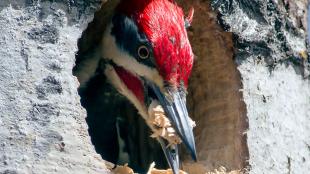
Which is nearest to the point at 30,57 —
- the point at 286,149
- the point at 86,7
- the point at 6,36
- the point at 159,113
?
the point at 6,36

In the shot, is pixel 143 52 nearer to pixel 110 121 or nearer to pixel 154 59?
pixel 154 59

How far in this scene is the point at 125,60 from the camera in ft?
11.8

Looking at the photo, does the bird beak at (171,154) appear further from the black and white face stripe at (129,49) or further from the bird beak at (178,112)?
the black and white face stripe at (129,49)

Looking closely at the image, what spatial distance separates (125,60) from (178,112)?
481mm

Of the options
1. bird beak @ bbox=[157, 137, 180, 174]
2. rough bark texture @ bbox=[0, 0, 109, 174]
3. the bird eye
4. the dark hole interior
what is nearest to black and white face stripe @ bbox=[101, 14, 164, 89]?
the bird eye

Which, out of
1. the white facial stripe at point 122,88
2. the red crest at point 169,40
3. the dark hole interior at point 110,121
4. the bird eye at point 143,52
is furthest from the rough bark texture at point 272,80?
the dark hole interior at point 110,121

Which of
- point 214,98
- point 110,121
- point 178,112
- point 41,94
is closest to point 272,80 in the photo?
point 214,98

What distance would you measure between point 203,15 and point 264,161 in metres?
0.60

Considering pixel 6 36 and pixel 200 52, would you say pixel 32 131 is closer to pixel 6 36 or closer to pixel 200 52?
pixel 6 36

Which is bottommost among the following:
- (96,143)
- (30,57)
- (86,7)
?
(96,143)

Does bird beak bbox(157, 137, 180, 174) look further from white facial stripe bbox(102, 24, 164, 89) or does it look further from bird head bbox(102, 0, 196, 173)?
white facial stripe bbox(102, 24, 164, 89)

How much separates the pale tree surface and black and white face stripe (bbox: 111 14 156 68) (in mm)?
163

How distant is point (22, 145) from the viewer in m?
2.65

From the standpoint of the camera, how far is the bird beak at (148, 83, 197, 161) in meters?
3.09
